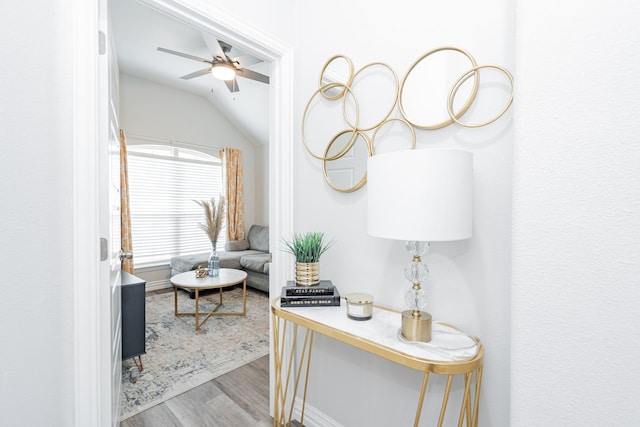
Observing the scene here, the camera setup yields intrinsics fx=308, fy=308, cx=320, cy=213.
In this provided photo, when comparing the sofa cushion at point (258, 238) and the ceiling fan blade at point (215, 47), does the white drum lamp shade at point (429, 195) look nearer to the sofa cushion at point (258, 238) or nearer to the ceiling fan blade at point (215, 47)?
the ceiling fan blade at point (215, 47)

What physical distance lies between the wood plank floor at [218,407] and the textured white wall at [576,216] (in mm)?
1551

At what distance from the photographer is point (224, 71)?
311 cm

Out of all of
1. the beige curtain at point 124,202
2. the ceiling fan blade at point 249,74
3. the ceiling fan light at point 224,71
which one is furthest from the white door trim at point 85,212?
the beige curtain at point 124,202

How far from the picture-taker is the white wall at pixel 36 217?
0.90m

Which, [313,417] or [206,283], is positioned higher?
[206,283]

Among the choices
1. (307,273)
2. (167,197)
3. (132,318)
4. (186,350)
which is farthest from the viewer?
(167,197)

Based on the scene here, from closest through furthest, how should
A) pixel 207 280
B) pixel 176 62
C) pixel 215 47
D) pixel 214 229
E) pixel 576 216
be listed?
pixel 576 216 → pixel 215 47 → pixel 207 280 → pixel 214 229 → pixel 176 62

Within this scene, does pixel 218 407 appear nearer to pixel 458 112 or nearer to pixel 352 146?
pixel 352 146

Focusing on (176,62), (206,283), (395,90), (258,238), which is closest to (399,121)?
(395,90)

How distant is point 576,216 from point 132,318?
2396 mm

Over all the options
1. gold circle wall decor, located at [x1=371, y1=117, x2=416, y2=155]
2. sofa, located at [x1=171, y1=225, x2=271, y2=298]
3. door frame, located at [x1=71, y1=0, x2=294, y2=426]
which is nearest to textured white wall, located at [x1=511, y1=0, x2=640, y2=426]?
gold circle wall decor, located at [x1=371, y1=117, x2=416, y2=155]

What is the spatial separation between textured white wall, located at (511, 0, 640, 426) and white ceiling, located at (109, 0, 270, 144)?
2025 mm

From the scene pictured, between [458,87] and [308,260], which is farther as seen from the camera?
[308,260]

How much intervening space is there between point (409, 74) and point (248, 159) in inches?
187
